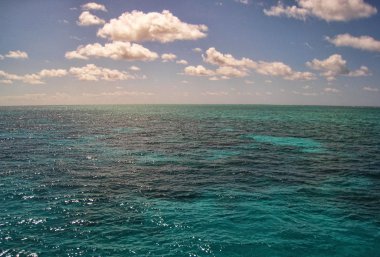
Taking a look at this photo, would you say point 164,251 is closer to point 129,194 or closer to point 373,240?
point 129,194

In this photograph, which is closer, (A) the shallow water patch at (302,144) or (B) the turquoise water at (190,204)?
(B) the turquoise water at (190,204)

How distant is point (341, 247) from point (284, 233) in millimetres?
3483

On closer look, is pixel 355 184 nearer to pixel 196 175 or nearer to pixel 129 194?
pixel 196 175

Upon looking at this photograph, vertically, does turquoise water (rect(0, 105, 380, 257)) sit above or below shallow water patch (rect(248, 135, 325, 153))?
below

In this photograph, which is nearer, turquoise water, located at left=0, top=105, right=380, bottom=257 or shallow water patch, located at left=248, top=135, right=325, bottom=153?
turquoise water, located at left=0, top=105, right=380, bottom=257

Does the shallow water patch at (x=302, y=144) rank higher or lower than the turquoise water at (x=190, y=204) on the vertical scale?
higher

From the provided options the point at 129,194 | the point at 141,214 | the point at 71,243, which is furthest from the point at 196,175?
the point at 71,243

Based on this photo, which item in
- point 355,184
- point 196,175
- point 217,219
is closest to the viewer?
point 217,219

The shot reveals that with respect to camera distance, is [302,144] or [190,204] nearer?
[190,204]

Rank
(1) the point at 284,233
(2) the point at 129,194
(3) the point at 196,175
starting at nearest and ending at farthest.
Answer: (1) the point at 284,233
(2) the point at 129,194
(3) the point at 196,175

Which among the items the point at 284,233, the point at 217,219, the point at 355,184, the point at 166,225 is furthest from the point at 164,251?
the point at 355,184

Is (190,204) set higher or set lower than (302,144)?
lower

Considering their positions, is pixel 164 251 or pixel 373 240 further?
pixel 373 240

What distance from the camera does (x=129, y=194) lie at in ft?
96.7
